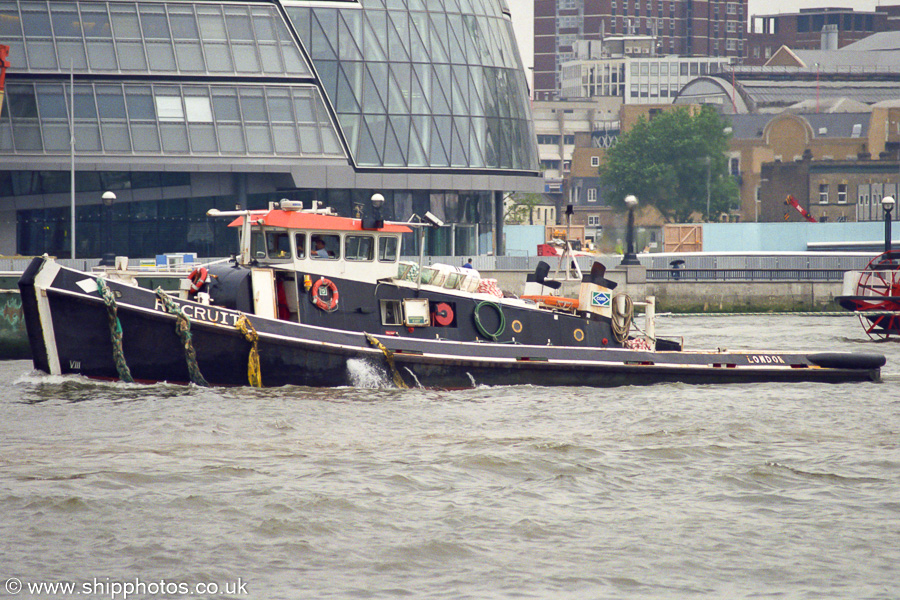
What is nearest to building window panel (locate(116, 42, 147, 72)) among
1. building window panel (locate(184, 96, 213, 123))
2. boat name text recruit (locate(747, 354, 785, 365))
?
building window panel (locate(184, 96, 213, 123))

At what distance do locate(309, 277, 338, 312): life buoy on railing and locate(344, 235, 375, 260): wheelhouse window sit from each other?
860mm

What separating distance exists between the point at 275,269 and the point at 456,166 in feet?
121

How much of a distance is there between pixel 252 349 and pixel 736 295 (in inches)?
1305

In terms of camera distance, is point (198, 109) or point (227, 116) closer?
point (198, 109)

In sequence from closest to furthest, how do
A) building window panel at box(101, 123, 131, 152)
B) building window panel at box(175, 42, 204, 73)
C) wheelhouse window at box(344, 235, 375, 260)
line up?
wheelhouse window at box(344, 235, 375, 260) < building window panel at box(101, 123, 131, 152) < building window panel at box(175, 42, 204, 73)

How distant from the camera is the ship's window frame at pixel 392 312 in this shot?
998 inches

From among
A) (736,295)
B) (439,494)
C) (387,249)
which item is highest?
(387,249)

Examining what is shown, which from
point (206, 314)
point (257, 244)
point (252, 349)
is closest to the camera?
point (206, 314)

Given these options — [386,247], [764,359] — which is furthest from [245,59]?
[764,359]

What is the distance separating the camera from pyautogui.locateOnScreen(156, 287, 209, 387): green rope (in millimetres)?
22812

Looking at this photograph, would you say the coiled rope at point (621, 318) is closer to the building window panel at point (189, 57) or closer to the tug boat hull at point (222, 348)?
the tug boat hull at point (222, 348)

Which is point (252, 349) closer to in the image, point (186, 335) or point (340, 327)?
point (186, 335)

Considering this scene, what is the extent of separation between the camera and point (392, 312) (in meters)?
25.5

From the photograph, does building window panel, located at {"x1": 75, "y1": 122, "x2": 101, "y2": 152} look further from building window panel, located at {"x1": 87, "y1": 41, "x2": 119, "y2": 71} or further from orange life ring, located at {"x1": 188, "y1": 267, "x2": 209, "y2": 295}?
orange life ring, located at {"x1": 188, "y1": 267, "x2": 209, "y2": 295}
